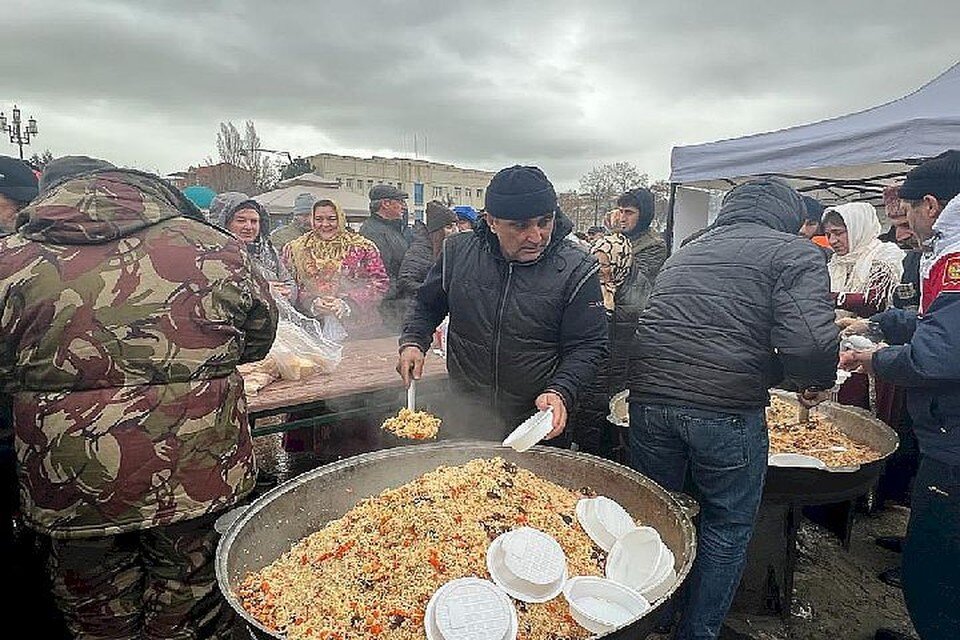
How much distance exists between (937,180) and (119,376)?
3729mm

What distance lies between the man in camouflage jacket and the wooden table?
845mm

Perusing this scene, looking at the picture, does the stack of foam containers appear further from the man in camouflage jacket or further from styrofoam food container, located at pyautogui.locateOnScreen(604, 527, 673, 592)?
the man in camouflage jacket

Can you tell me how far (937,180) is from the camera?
117 inches

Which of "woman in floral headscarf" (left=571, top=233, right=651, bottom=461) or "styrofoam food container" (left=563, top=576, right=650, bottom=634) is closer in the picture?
"styrofoam food container" (left=563, top=576, right=650, bottom=634)

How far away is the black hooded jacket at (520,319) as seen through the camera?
2621 millimetres

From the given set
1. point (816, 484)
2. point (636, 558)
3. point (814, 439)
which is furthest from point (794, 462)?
point (636, 558)

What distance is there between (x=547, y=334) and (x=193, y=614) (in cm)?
180

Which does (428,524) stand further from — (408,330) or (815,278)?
(815,278)

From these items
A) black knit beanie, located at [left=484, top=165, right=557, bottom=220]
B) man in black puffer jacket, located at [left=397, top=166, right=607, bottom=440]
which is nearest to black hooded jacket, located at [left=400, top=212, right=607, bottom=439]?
man in black puffer jacket, located at [left=397, top=166, right=607, bottom=440]

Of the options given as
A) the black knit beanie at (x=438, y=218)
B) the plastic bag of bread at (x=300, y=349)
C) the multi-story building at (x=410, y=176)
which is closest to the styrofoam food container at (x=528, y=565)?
the plastic bag of bread at (x=300, y=349)

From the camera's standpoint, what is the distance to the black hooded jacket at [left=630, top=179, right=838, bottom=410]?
226 cm

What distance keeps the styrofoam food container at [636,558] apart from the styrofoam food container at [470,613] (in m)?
0.36

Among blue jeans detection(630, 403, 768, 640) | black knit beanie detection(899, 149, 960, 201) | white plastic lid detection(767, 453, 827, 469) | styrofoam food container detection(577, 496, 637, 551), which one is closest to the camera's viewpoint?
styrofoam food container detection(577, 496, 637, 551)

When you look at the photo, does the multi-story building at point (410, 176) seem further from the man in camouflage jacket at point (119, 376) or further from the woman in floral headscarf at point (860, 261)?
the man in camouflage jacket at point (119, 376)
